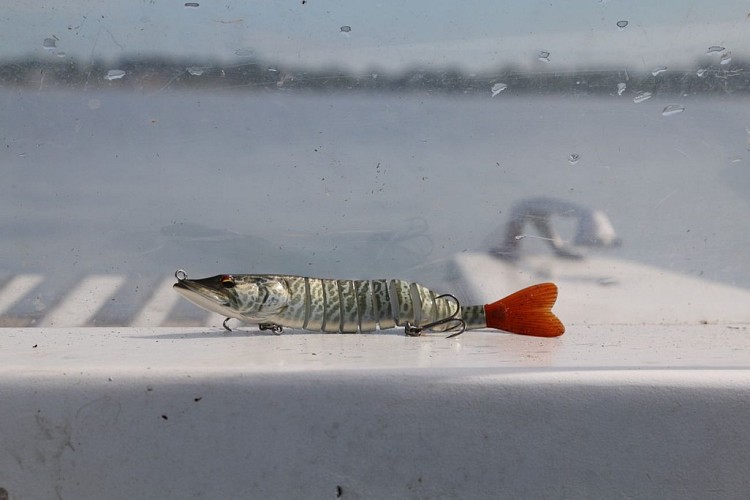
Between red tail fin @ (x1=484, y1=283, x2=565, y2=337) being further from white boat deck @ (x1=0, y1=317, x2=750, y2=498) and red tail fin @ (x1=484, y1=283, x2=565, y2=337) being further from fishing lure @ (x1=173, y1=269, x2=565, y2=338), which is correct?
white boat deck @ (x1=0, y1=317, x2=750, y2=498)

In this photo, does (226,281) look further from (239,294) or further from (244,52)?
(244,52)

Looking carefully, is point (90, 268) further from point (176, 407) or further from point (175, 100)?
point (176, 407)

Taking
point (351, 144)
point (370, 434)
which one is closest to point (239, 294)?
point (370, 434)

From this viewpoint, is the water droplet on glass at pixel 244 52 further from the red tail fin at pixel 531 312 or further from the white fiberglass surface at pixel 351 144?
the red tail fin at pixel 531 312

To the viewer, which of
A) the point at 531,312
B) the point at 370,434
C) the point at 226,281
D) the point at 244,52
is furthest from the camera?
the point at 244,52

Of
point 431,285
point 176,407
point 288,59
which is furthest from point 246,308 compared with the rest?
point 288,59

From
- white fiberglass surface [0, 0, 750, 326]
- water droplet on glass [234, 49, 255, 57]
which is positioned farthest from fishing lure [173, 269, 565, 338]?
water droplet on glass [234, 49, 255, 57]

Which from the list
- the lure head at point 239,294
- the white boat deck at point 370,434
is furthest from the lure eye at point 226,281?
the white boat deck at point 370,434
